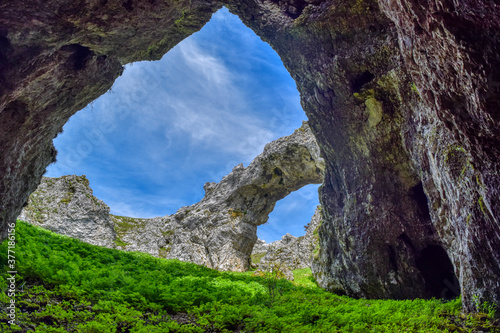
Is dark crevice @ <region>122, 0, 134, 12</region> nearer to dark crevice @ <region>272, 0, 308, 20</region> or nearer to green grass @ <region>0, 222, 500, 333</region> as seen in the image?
green grass @ <region>0, 222, 500, 333</region>

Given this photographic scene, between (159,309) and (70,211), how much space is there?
84.5 ft

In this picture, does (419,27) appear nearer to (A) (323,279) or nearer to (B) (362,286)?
(B) (362,286)

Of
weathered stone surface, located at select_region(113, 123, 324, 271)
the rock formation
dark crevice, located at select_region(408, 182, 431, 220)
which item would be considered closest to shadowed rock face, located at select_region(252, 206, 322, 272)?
weathered stone surface, located at select_region(113, 123, 324, 271)

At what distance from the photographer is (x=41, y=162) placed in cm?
1369

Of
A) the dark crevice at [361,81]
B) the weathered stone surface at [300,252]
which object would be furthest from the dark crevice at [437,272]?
the weathered stone surface at [300,252]

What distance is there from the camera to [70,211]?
29203 millimetres

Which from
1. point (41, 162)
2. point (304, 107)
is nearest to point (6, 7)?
point (41, 162)

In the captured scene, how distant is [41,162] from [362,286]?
701 inches

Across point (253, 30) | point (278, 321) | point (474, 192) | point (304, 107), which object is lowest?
point (278, 321)

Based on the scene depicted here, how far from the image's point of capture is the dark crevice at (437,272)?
13.5 m

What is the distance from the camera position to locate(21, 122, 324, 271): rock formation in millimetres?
29203

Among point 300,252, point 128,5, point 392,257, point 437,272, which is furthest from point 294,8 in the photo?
point 300,252

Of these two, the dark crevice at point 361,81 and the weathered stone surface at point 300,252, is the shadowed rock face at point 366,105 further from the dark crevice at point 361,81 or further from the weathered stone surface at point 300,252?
the weathered stone surface at point 300,252

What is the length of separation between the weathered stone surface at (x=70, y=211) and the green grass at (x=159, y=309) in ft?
60.8
